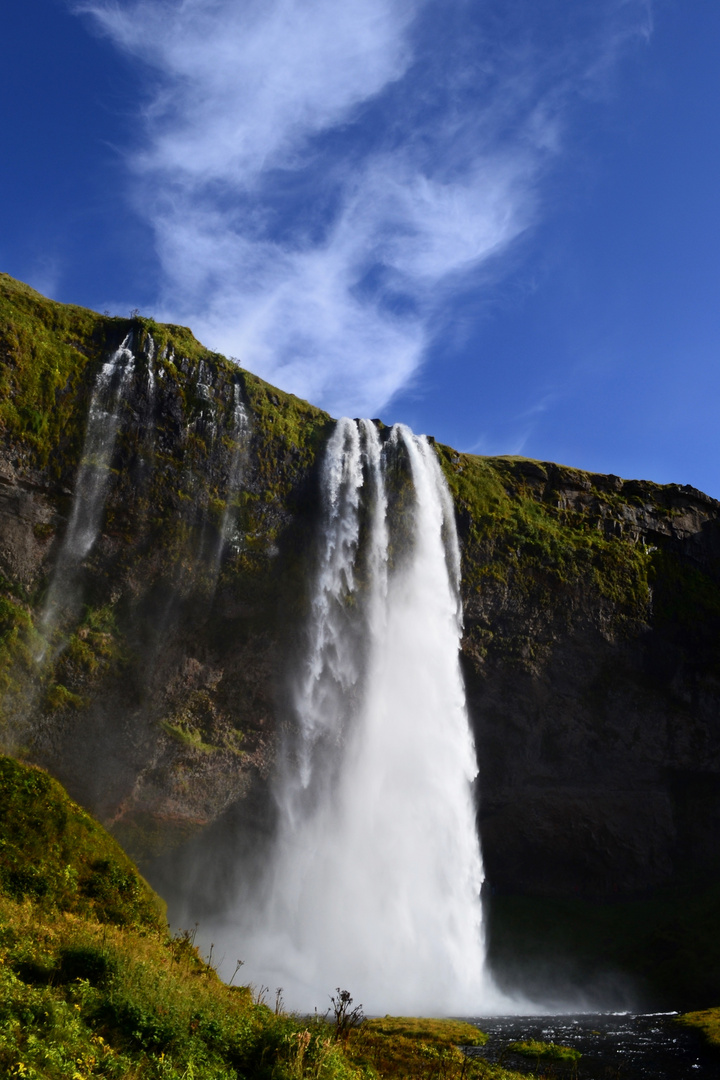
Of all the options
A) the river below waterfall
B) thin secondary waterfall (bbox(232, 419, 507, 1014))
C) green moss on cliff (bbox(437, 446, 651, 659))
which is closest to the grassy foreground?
the river below waterfall

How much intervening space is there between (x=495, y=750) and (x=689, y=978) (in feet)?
42.8

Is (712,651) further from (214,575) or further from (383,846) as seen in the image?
(214,575)

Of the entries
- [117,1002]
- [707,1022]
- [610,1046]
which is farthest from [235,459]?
[707,1022]

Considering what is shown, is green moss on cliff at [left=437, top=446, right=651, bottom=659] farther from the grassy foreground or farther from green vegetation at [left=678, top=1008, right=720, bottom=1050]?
the grassy foreground

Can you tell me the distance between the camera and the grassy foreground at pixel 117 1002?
29.0ft

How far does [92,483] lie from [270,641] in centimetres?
1105

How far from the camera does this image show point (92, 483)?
1299 inches

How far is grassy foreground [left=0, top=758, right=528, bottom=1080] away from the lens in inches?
348

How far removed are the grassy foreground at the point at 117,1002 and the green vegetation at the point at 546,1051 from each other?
1359 mm

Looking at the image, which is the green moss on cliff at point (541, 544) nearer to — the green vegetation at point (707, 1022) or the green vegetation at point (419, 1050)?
the green vegetation at point (707, 1022)

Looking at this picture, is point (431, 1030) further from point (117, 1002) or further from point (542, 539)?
point (542, 539)

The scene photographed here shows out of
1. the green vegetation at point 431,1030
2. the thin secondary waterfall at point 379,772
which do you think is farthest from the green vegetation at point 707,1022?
the thin secondary waterfall at point 379,772

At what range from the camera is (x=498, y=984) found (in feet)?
103

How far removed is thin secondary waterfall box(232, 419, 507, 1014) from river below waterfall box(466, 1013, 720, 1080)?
362 cm
